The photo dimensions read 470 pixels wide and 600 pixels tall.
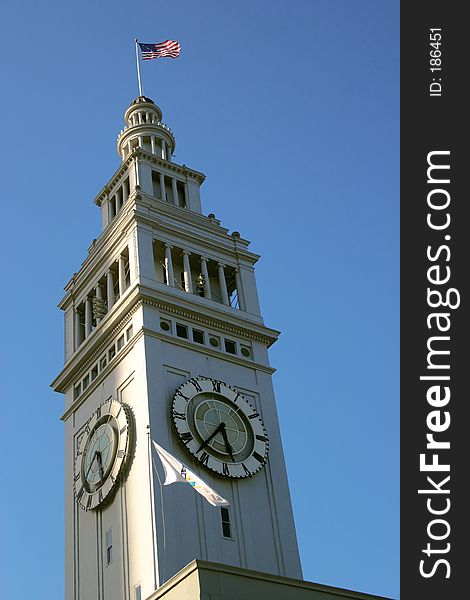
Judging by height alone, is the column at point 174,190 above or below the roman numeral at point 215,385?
above

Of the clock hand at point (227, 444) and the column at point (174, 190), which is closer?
the clock hand at point (227, 444)

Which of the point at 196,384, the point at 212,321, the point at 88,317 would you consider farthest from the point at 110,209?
the point at 196,384

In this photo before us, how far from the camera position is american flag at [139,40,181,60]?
63219 millimetres

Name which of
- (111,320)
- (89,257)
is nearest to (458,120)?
(111,320)

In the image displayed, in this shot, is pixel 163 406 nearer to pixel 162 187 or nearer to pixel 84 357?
pixel 84 357

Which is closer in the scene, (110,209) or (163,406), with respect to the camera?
(163,406)

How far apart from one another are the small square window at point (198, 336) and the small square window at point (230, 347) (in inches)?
55.9

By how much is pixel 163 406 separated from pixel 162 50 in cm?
2732

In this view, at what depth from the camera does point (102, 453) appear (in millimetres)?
46031

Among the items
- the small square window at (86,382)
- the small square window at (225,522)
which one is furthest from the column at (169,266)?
the small square window at (225,522)

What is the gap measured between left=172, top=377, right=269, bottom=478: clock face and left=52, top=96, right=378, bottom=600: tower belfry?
0.06 meters

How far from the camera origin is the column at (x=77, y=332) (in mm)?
53109

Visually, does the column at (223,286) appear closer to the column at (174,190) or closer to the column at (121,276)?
the column at (121,276)

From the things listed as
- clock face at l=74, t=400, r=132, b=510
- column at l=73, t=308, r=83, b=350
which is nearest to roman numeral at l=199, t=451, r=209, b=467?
clock face at l=74, t=400, r=132, b=510
